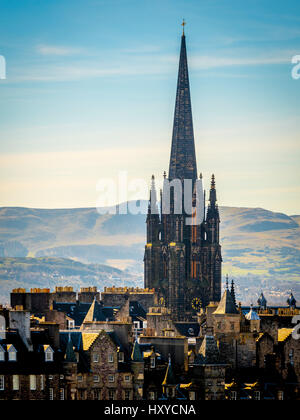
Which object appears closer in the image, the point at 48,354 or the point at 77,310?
the point at 48,354

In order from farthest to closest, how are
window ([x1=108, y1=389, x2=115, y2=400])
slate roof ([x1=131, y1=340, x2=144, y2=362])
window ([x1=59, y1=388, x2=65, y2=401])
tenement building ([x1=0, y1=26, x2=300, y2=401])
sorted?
slate roof ([x1=131, y1=340, x2=144, y2=362]), window ([x1=108, y1=389, x2=115, y2=400]), tenement building ([x1=0, y1=26, x2=300, y2=401]), window ([x1=59, y1=388, x2=65, y2=401])

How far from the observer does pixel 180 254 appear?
644ft

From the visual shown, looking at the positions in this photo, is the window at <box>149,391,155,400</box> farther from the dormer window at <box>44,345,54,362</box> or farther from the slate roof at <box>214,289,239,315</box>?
the slate roof at <box>214,289,239,315</box>

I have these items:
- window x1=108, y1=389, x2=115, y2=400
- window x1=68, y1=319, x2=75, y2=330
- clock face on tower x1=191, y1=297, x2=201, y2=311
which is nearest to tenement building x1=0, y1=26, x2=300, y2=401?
window x1=68, y1=319, x2=75, y2=330

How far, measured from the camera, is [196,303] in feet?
638

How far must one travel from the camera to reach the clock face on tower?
193375 mm

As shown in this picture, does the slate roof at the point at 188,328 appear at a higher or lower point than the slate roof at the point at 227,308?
A: lower

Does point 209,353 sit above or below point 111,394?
above

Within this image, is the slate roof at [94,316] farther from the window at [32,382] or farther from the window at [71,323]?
the window at [32,382]

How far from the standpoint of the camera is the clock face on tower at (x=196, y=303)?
634 feet

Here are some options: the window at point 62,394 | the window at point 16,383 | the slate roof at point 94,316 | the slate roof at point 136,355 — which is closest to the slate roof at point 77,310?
the slate roof at point 94,316

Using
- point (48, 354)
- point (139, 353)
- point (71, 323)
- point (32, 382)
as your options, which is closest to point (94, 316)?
point (71, 323)

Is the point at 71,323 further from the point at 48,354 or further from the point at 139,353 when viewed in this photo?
the point at 48,354
